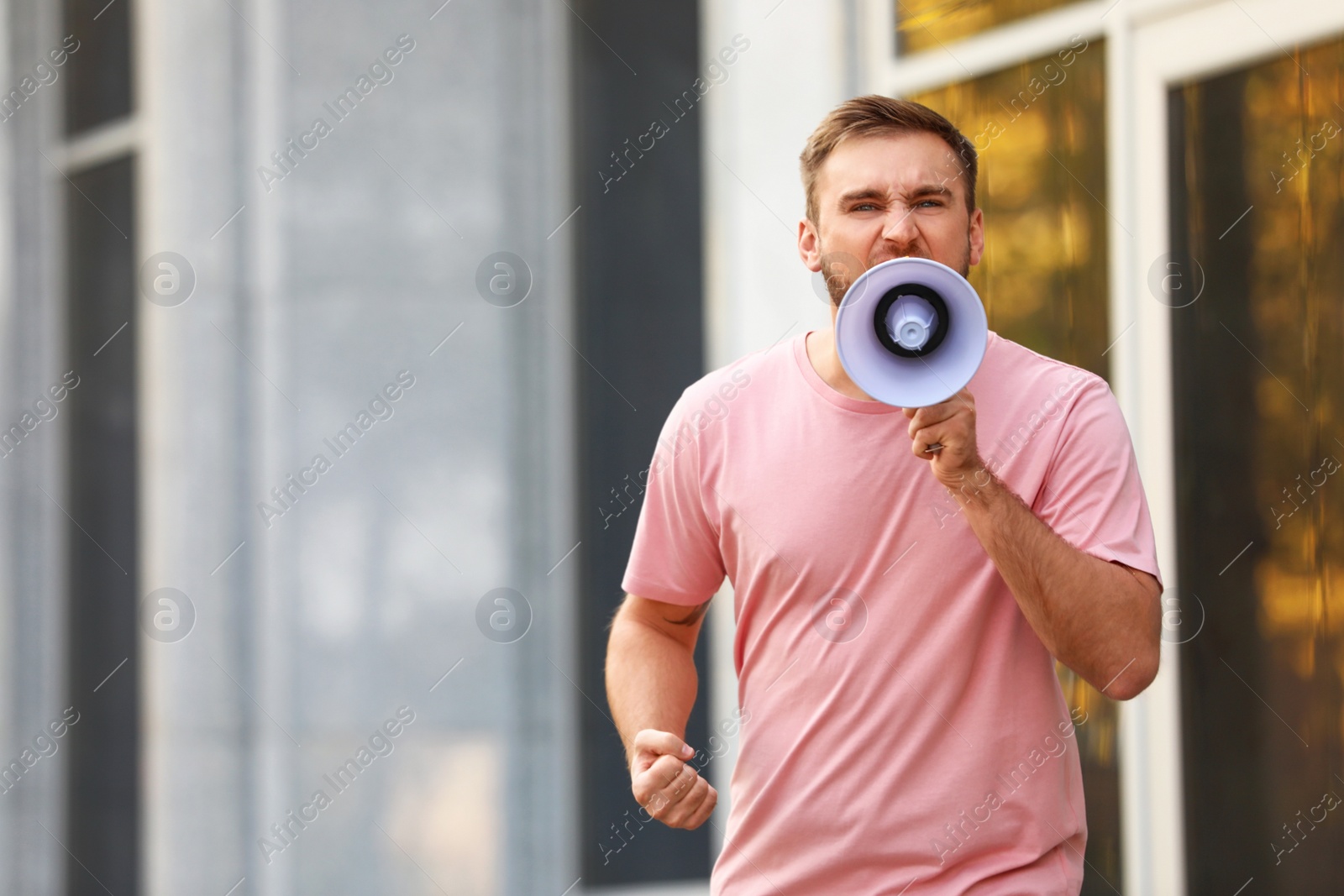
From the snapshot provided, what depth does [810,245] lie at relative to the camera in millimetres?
2643

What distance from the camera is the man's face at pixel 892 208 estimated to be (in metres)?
2.44

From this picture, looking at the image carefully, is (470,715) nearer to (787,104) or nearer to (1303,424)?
(787,104)

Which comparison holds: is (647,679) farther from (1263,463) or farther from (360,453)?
(360,453)

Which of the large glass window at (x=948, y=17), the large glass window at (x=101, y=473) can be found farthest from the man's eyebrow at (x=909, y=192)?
the large glass window at (x=101, y=473)

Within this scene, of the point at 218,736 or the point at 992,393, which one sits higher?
the point at 992,393

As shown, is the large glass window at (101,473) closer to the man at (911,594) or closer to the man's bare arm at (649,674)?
the man's bare arm at (649,674)

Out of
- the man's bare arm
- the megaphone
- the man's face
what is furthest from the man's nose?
the man's bare arm

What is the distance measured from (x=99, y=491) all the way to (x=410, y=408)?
2251 mm

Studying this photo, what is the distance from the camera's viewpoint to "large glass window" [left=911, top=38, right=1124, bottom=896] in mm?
4773

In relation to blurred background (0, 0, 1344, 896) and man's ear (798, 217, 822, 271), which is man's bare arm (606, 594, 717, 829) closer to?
man's ear (798, 217, 822, 271)

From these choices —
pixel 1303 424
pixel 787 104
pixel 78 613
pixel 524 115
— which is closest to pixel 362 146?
pixel 524 115

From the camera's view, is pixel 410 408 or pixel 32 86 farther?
pixel 32 86

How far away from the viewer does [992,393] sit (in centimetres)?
247

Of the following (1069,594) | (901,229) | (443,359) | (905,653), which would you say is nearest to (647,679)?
(905,653)
